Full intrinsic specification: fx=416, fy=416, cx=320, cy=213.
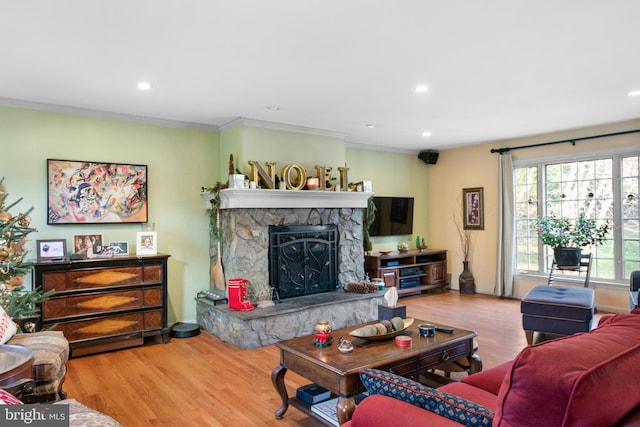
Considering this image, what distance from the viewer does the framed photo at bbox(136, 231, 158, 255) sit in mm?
4478

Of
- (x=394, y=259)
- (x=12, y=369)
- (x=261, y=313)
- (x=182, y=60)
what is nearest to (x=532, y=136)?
(x=394, y=259)

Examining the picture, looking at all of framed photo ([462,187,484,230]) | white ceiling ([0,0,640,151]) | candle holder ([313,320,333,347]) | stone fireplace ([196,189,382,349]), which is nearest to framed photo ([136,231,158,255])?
stone fireplace ([196,189,382,349])

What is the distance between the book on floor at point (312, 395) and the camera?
8.59 feet

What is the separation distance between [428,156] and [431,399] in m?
6.40

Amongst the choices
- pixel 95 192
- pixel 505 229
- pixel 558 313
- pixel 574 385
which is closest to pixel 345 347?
pixel 574 385

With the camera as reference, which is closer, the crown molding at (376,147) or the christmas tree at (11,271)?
the christmas tree at (11,271)

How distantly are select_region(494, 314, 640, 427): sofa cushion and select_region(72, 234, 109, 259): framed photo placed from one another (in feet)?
13.8

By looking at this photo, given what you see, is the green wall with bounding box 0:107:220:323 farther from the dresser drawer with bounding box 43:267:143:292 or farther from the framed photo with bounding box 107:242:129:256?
the dresser drawer with bounding box 43:267:143:292

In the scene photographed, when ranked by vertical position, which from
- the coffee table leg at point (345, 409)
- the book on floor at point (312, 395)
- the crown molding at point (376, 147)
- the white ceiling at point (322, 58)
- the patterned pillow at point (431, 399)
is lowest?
the book on floor at point (312, 395)

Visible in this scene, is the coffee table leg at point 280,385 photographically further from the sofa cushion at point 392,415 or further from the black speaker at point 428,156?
the black speaker at point 428,156

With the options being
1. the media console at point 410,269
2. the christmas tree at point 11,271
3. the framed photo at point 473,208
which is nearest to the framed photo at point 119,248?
the christmas tree at point 11,271

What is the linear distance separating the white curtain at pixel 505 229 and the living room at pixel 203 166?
0.33 feet

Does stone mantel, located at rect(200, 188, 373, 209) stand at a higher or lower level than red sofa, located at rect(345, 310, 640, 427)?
higher

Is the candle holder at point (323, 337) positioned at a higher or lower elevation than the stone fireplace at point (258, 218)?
lower
